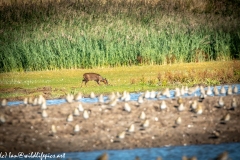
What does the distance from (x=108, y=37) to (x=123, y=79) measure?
181 inches

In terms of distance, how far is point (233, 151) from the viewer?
12.3 meters

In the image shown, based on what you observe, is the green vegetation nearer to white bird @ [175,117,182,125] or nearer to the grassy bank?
the grassy bank

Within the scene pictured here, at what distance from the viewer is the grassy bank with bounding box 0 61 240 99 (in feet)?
72.9

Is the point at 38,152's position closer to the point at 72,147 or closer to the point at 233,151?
the point at 72,147

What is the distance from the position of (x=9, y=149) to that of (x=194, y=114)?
459 centimetres

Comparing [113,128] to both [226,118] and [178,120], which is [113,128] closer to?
[178,120]

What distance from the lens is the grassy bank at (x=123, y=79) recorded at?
2223 cm

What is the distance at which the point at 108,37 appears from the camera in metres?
28.5

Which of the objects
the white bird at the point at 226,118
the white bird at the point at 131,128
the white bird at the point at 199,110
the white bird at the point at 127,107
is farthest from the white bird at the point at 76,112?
the white bird at the point at 226,118

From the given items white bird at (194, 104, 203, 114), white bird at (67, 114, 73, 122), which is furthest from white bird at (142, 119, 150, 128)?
white bird at (67, 114, 73, 122)

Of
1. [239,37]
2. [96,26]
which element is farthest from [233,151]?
[96,26]

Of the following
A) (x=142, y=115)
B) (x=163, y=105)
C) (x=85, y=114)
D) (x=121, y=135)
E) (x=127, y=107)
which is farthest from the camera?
(x=163, y=105)

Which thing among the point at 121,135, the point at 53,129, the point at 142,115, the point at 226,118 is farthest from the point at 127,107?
the point at 226,118

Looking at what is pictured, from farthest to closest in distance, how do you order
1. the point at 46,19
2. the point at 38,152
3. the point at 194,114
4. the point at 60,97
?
the point at 46,19 < the point at 60,97 < the point at 194,114 < the point at 38,152
